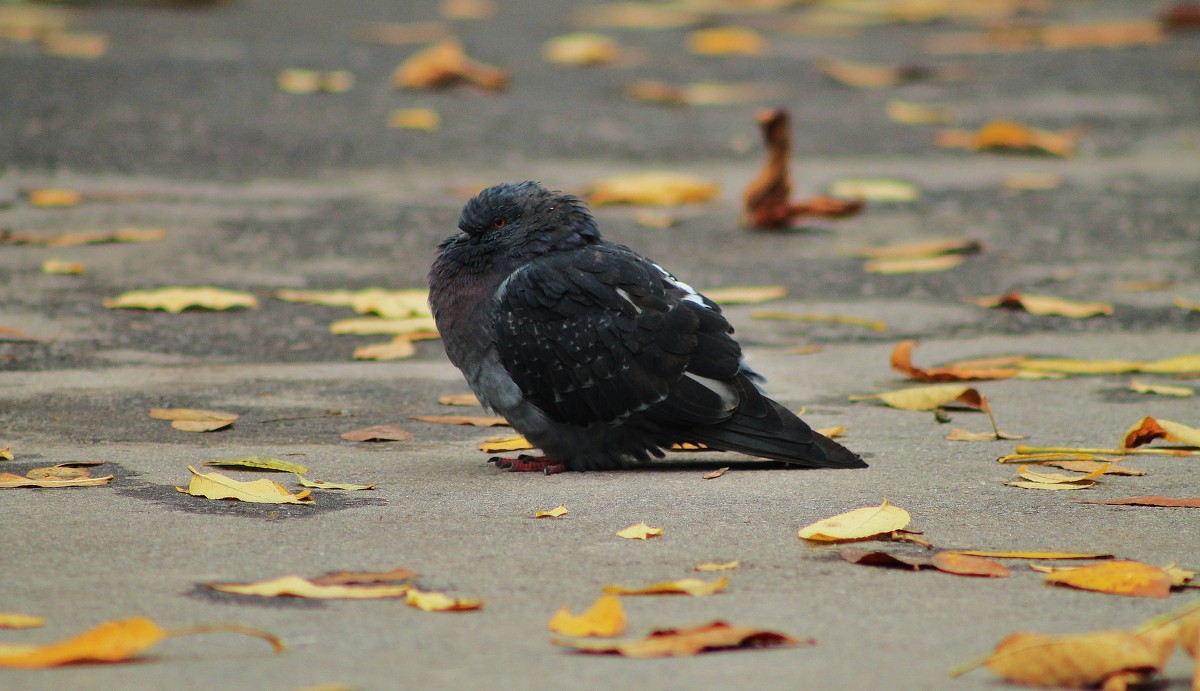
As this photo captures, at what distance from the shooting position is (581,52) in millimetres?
11453

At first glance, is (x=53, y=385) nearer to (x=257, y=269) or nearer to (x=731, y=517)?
(x=257, y=269)

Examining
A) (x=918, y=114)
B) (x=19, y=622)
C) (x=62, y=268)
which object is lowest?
(x=19, y=622)

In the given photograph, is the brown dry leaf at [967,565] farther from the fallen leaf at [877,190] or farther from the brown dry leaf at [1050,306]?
the fallen leaf at [877,190]

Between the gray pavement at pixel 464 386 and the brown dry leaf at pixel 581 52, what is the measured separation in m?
0.21

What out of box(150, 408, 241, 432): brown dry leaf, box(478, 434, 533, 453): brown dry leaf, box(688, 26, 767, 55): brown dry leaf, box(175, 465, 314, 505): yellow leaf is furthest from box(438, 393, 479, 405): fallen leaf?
box(688, 26, 767, 55): brown dry leaf

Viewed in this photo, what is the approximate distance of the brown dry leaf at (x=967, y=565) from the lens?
9.17 ft

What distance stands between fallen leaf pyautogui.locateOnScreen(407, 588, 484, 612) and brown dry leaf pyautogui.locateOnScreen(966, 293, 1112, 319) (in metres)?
3.73

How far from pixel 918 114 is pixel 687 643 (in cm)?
798

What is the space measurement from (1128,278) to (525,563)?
4.26m

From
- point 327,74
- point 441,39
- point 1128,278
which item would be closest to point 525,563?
point 1128,278

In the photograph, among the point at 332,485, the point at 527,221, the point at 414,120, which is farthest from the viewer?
the point at 414,120

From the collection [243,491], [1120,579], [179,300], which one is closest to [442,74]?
[179,300]

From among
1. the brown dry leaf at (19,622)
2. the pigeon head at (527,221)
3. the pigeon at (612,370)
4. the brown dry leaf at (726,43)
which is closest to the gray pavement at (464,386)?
the brown dry leaf at (19,622)

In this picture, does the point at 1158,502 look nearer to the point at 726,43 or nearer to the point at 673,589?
the point at 673,589
